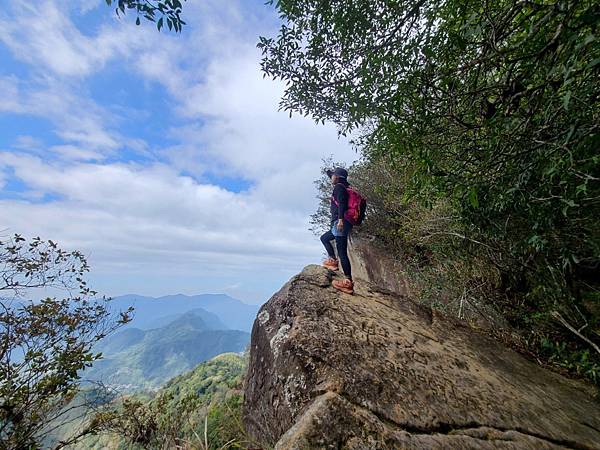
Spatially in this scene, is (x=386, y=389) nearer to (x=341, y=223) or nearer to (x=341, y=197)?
(x=341, y=223)

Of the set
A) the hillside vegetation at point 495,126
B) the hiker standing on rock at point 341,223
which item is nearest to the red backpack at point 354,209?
the hiker standing on rock at point 341,223

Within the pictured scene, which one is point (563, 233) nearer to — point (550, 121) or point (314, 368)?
point (550, 121)

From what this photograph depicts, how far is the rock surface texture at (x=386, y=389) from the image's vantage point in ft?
8.63

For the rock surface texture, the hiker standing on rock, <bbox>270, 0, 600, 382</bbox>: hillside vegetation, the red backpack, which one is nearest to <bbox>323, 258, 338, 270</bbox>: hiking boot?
the hiker standing on rock

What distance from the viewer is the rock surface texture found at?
104 inches

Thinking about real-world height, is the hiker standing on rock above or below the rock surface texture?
above

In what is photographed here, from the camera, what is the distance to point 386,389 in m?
3.17

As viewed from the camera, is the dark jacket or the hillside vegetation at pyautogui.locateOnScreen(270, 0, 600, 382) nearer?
the hillside vegetation at pyautogui.locateOnScreen(270, 0, 600, 382)

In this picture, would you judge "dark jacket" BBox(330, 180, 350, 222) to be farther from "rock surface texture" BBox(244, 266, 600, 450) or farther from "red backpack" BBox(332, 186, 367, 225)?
"rock surface texture" BBox(244, 266, 600, 450)

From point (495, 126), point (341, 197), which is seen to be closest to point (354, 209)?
point (341, 197)

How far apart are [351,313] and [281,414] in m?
2.07

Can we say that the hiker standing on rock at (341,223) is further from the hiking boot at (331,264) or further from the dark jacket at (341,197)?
the hiking boot at (331,264)

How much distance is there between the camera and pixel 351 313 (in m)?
4.89

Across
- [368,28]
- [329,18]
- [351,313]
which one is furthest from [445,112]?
[351,313]
